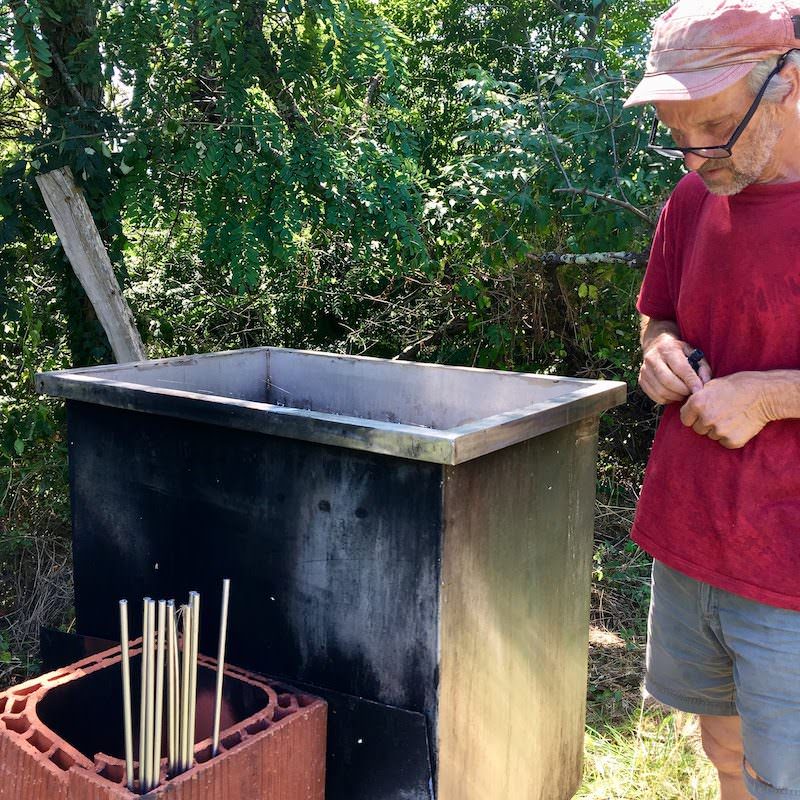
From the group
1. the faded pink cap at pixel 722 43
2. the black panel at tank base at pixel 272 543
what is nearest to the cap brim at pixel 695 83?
the faded pink cap at pixel 722 43

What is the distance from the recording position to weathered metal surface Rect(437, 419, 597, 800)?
1.95 m

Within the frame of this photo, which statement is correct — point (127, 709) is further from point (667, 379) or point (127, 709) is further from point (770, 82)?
point (770, 82)

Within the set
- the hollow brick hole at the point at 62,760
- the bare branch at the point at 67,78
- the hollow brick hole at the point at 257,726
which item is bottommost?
the hollow brick hole at the point at 62,760

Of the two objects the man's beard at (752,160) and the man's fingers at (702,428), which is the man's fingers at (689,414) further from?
the man's beard at (752,160)

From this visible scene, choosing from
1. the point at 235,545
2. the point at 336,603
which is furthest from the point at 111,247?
the point at 336,603

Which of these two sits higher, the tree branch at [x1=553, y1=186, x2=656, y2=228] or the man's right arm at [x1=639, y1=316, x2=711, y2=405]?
the tree branch at [x1=553, y1=186, x2=656, y2=228]

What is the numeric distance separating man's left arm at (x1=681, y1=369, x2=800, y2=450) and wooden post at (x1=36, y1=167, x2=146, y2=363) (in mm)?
2890

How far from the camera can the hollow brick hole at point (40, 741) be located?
1.81m

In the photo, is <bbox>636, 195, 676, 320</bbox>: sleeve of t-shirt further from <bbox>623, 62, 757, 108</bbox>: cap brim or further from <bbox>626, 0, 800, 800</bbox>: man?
<bbox>623, 62, 757, 108</bbox>: cap brim

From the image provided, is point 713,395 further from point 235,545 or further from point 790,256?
point 235,545

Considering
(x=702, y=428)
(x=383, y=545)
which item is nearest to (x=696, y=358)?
(x=702, y=428)

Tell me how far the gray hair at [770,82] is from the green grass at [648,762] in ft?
6.56

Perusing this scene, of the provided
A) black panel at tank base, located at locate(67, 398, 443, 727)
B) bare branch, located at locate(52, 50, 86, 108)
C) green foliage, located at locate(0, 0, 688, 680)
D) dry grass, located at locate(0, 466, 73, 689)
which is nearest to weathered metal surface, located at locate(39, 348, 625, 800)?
black panel at tank base, located at locate(67, 398, 443, 727)

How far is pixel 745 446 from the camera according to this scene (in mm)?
1725
